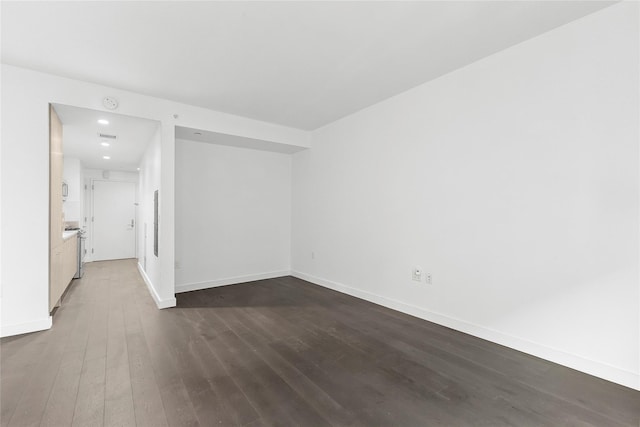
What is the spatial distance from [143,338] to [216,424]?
1662mm

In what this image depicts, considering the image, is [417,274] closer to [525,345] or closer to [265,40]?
[525,345]

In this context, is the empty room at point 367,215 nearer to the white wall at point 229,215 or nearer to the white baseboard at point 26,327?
the white baseboard at point 26,327

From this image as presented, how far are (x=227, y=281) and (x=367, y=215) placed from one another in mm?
2781

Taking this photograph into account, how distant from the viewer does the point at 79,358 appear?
247cm

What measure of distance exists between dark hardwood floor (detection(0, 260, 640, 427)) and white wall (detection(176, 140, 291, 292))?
58.5 inches

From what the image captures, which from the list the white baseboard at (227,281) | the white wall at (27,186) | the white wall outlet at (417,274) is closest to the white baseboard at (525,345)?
the white wall outlet at (417,274)

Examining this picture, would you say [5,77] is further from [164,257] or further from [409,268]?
[409,268]

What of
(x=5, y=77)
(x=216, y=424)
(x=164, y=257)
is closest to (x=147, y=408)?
(x=216, y=424)

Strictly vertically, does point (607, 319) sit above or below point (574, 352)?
above

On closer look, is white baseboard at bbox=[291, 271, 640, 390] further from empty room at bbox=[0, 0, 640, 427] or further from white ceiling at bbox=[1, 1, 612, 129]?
white ceiling at bbox=[1, 1, 612, 129]

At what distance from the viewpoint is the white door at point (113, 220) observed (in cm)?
742

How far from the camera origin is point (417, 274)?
11.5 feet

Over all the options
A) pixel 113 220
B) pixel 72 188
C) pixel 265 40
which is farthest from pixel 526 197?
pixel 113 220

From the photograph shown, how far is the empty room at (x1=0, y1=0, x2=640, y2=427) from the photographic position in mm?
2043
